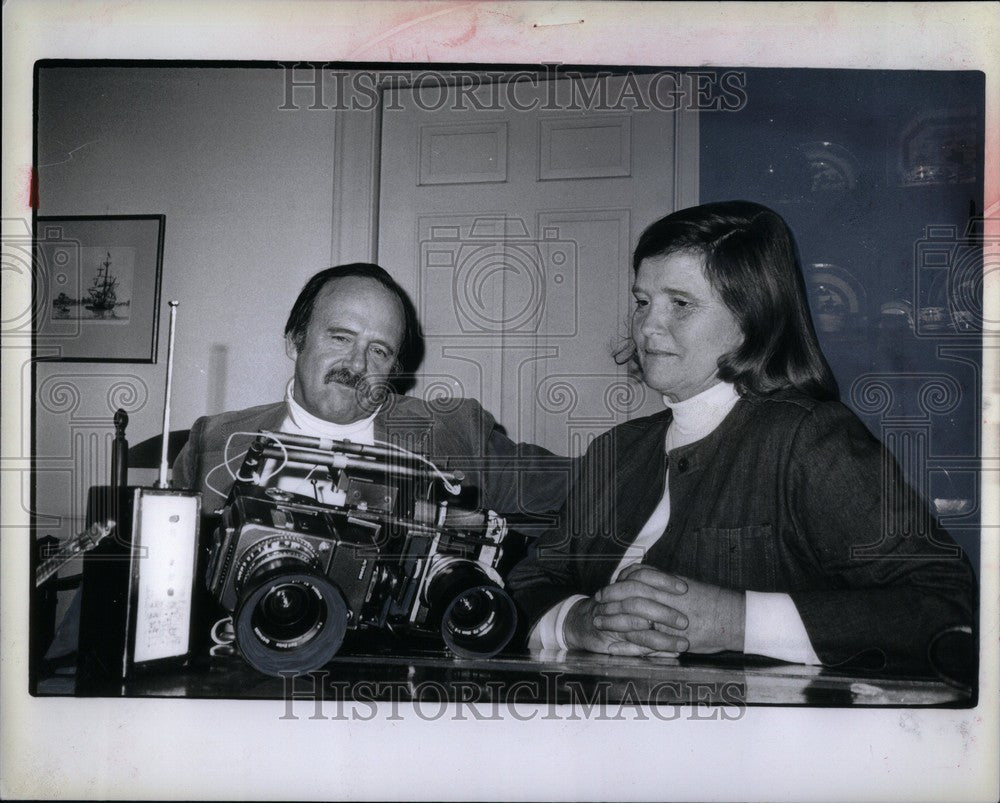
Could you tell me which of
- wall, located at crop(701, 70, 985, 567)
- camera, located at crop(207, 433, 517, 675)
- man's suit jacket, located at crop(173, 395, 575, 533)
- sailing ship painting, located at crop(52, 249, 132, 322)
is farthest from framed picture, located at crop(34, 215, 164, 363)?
wall, located at crop(701, 70, 985, 567)

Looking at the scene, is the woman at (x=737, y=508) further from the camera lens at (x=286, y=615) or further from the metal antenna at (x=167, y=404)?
Answer: the metal antenna at (x=167, y=404)

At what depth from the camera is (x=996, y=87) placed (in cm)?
145

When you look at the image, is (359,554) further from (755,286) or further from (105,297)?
(755,286)

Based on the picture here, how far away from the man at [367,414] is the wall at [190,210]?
4 cm

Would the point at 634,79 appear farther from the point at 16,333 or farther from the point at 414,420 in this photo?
the point at 16,333

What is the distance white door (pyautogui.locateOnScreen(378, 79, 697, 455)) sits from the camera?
1.40 meters

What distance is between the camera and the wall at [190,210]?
1404 millimetres

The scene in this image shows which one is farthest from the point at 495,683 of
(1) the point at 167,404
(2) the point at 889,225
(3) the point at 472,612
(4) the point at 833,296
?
(2) the point at 889,225

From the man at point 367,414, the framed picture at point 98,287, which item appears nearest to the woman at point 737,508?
the man at point 367,414

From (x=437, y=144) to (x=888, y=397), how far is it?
0.82 metres

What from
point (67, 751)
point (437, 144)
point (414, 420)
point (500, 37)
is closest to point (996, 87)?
point (500, 37)

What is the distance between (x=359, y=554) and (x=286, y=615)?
0.48 feet

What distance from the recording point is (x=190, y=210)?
1416 mm

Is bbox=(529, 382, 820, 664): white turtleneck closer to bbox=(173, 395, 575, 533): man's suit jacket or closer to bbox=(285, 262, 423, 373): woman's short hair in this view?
bbox=(173, 395, 575, 533): man's suit jacket
